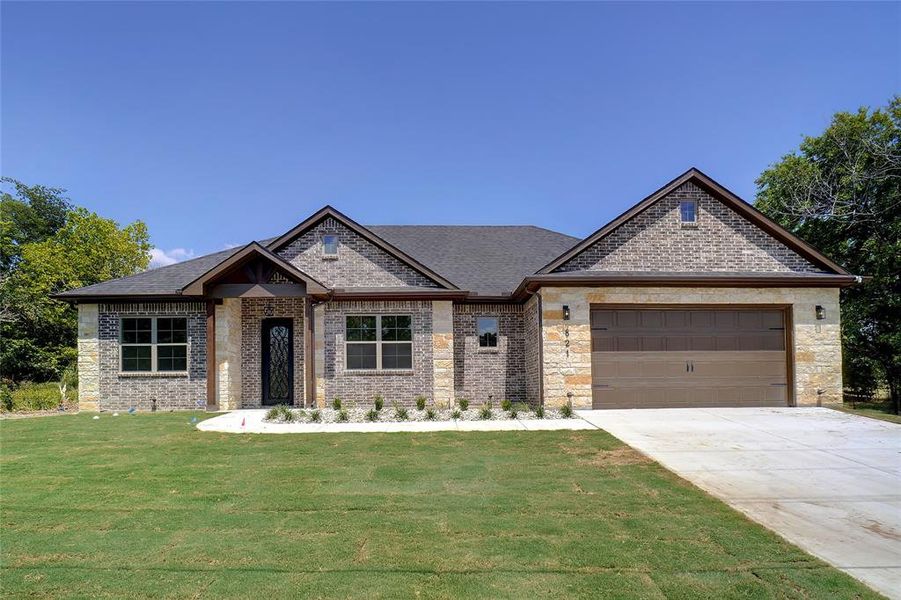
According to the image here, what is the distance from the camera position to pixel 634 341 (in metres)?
14.0

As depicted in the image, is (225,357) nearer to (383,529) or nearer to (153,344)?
(153,344)

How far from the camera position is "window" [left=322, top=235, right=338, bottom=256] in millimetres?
15940

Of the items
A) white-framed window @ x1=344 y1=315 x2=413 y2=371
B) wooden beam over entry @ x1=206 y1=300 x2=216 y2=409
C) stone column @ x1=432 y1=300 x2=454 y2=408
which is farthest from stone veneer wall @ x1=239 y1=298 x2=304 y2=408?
stone column @ x1=432 y1=300 x2=454 y2=408

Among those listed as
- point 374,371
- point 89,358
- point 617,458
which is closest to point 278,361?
point 374,371

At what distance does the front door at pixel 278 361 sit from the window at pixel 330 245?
92.7 inches

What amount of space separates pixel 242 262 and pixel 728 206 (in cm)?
1322

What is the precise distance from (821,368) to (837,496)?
30.1 ft

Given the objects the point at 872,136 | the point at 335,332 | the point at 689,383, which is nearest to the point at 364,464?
the point at 335,332

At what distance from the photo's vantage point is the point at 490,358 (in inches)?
654

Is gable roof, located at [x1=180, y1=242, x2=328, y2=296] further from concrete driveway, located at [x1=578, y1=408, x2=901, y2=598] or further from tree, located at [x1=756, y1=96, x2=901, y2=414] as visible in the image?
tree, located at [x1=756, y1=96, x2=901, y2=414]

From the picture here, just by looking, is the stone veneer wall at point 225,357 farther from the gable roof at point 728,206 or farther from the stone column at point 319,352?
the gable roof at point 728,206

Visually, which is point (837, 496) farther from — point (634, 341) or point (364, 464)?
point (634, 341)

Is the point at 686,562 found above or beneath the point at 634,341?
beneath

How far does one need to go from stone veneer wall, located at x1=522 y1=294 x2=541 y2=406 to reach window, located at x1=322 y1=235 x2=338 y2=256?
5.92 metres
